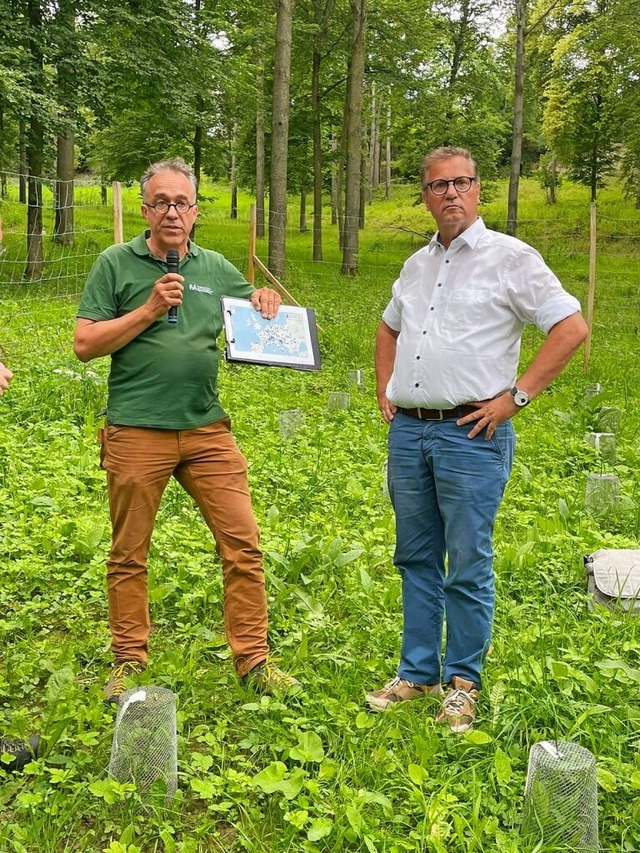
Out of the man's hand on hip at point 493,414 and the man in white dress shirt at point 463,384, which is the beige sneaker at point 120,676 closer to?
the man in white dress shirt at point 463,384

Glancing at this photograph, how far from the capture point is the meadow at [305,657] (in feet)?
8.29

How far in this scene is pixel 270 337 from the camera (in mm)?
3326

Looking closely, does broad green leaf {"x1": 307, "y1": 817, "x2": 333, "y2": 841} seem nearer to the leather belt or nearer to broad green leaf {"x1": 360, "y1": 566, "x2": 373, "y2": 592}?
the leather belt

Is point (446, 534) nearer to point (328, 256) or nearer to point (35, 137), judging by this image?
point (35, 137)

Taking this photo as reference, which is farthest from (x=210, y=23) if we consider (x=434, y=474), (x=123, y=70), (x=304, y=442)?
(x=434, y=474)

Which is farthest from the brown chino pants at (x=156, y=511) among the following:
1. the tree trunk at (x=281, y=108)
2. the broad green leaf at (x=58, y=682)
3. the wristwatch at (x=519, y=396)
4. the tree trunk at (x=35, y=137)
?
the tree trunk at (x=281, y=108)

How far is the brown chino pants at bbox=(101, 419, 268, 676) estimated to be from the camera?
10.2ft

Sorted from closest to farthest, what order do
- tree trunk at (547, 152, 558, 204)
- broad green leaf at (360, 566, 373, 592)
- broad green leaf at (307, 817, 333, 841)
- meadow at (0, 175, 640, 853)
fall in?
broad green leaf at (307, 817, 333, 841), meadow at (0, 175, 640, 853), broad green leaf at (360, 566, 373, 592), tree trunk at (547, 152, 558, 204)

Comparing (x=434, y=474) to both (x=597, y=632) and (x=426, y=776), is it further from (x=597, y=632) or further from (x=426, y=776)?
(x=597, y=632)

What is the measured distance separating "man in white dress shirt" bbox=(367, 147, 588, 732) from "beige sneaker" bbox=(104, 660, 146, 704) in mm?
988

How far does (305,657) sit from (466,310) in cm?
171

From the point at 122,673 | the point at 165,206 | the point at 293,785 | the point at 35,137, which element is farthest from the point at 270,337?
the point at 35,137

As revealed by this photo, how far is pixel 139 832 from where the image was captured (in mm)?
2473

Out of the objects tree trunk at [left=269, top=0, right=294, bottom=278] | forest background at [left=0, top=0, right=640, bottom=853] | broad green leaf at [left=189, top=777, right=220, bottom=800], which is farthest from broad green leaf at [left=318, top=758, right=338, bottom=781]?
tree trunk at [left=269, top=0, right=294, bottom=278]
